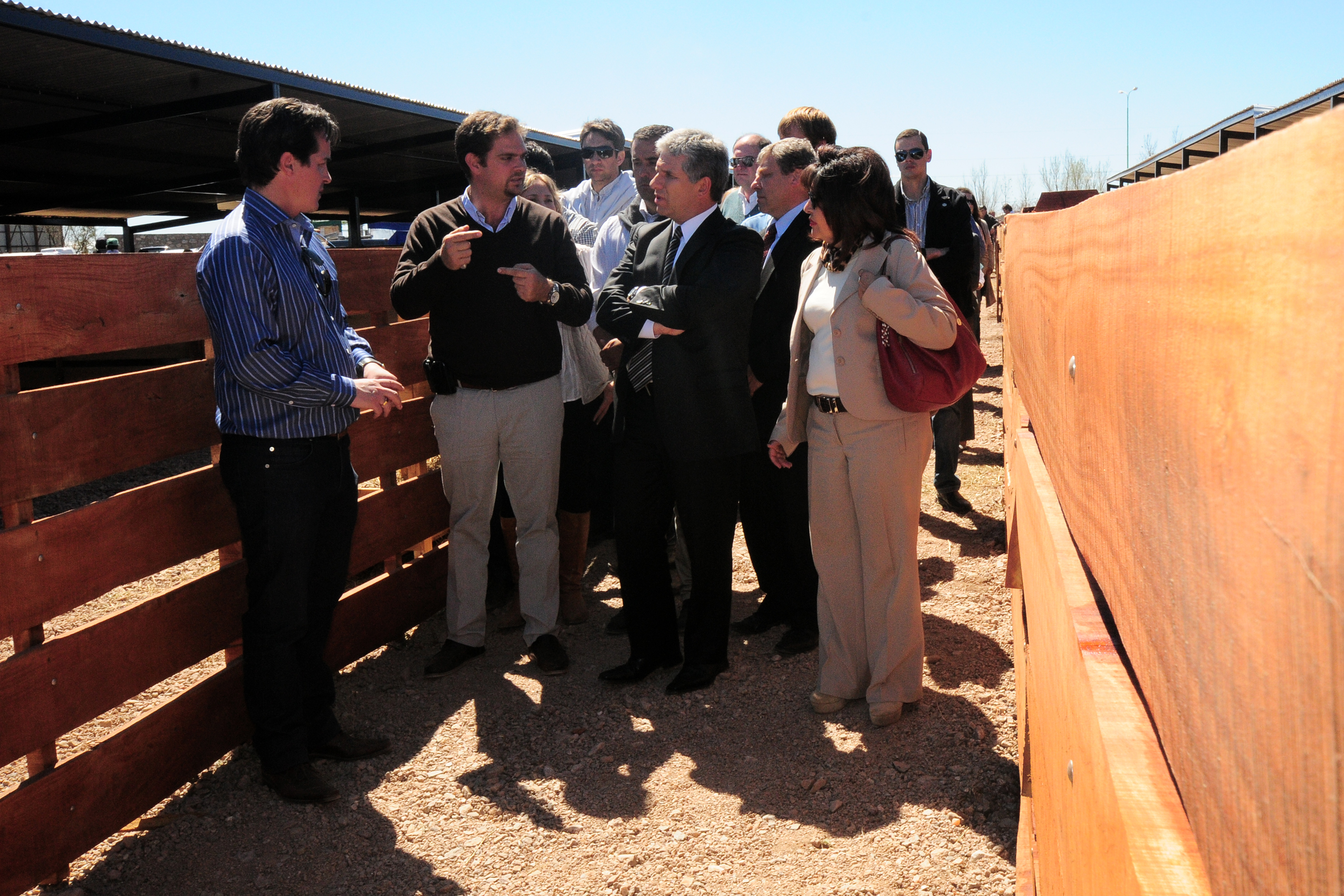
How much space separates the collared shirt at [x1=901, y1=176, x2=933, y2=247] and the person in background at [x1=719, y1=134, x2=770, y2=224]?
138 centimetres

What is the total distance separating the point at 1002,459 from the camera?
8.49m

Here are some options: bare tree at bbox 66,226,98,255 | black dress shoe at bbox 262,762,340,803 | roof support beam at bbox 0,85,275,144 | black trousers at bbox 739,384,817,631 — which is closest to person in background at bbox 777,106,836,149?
black trousers at bbox 739,384,817,631

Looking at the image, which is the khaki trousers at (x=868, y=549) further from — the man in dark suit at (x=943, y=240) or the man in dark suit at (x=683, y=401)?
the man in dark suit at (x=943, y=240)

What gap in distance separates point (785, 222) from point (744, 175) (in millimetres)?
1266

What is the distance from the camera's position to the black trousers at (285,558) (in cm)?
338

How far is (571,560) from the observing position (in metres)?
5.27

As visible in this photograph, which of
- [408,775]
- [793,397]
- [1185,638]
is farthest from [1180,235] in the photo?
[408,775]

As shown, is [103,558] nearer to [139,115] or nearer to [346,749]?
[346,749]

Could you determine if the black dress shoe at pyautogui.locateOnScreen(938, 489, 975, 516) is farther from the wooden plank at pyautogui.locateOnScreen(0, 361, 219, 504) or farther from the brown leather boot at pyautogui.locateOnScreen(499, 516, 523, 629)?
the wooden plank at pyautogui.locateOnScreen(0, 361, 219, 504)

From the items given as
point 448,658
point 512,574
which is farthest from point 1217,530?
point 512,574

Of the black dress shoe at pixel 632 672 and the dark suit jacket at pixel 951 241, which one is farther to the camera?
the dark suit jacket at pixel 951 241

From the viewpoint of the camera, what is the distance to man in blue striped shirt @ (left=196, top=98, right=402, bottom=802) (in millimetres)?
3281

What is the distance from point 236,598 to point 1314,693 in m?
3.88

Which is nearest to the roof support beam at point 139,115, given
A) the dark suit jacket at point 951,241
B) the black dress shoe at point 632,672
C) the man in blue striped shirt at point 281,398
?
the dark suit jacket at point 951,241
